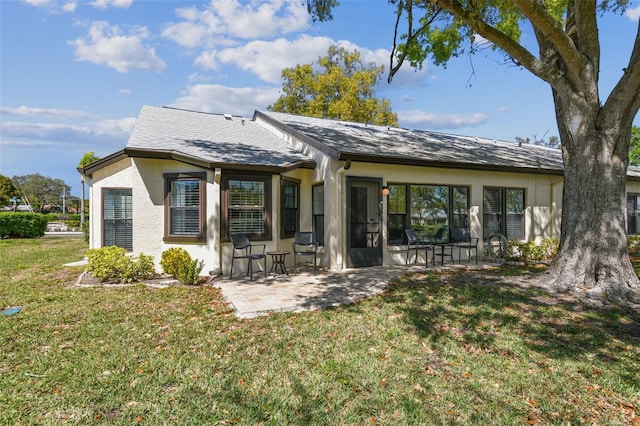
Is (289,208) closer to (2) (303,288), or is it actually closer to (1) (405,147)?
(2) (303,288)

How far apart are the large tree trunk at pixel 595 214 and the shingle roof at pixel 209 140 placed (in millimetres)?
5878

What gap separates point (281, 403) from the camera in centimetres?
301

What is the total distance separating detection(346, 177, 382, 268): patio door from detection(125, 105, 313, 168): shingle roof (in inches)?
59.1

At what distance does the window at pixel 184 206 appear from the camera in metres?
8.40

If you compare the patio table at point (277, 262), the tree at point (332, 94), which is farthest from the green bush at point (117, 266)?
the tree at point (332, 94)

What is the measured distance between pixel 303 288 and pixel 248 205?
2.81m

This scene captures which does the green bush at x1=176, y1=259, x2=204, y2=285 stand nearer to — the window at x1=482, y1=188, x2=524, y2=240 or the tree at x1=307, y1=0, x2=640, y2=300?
the tree at x1=307, y1=0, x2=640, y2=300

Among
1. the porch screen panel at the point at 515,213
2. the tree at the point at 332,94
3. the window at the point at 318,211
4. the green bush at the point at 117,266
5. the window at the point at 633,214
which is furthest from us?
the tree at the point at 332,94

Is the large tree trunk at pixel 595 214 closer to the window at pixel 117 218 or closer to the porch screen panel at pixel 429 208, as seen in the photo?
the porch screen panel at pixel 429 208

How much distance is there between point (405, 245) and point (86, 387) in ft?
26.5

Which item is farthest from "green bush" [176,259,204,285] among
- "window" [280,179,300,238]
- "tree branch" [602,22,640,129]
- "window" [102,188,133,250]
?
"tree branch" [602,22,640,129]

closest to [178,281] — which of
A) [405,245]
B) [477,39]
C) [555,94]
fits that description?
[405,245]

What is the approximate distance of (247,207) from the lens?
8.57 m

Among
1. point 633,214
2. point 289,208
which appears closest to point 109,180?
point 289,208
